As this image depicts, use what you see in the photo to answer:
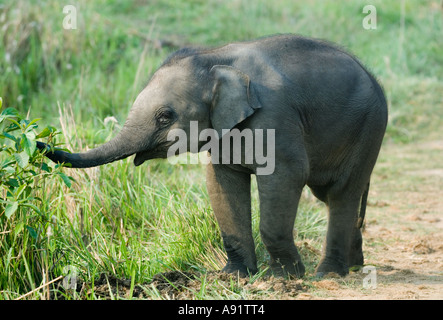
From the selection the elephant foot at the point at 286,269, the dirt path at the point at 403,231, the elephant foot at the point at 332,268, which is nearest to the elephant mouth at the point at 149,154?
the elephant foot at the point at 286,269

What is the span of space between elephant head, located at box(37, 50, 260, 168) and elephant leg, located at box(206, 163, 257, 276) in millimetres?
463

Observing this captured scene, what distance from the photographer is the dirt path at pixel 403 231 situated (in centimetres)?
525

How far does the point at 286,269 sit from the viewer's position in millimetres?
5379

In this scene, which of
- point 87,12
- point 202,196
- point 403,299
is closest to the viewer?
point 403,299

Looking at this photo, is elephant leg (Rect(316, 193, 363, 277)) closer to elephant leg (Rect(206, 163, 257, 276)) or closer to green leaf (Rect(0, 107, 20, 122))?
elephant leg (Rect(206, 163, 257, 276))

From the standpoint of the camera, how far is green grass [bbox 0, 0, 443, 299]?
17.4 feet

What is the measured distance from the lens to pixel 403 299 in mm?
4895

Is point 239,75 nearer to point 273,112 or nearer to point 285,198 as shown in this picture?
point 273,112

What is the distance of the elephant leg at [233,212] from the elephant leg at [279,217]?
9.6 inches

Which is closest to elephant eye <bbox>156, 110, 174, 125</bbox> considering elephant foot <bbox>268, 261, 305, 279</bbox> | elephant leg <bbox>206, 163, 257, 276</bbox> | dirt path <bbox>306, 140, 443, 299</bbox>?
elephant leg <bbox>206, 163, 257, 276</bbox>

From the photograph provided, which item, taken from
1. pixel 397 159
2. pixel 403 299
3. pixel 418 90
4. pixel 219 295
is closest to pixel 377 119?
pixel 403 299

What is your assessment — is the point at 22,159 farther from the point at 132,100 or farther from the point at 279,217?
the point at 132,100

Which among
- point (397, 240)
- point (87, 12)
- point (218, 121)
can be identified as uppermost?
point (87, 12)
